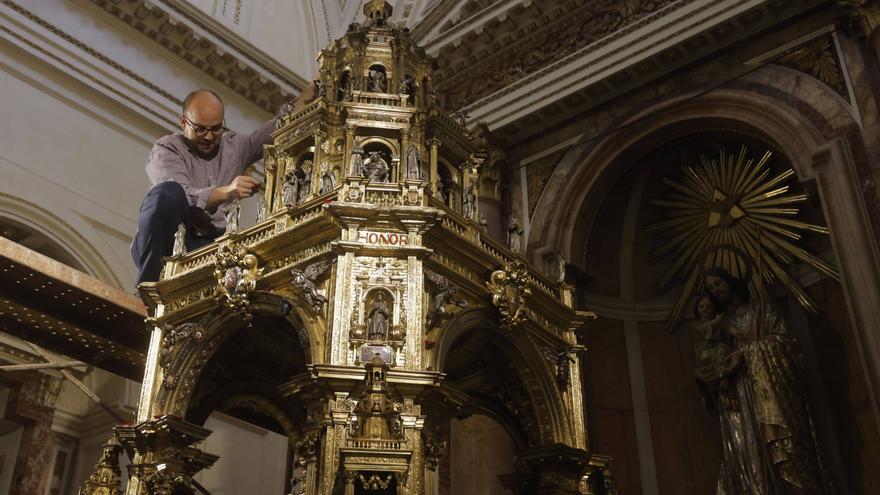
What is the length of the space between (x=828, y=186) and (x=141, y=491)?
507cm

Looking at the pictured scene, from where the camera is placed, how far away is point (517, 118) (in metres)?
8.61

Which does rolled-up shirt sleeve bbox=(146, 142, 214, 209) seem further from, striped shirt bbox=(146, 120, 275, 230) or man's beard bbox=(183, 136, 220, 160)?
man's beard bbox=(183, 136, 220, 160)

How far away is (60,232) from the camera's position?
7762 mm

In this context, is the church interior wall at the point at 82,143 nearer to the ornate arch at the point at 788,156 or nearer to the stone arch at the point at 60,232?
the stone arch at the point at 60,232

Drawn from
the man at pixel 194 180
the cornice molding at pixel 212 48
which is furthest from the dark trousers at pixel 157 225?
the cornice molding at pixel 212 48

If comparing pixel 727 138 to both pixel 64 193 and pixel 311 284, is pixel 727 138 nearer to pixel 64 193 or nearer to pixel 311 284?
pixel 311 284

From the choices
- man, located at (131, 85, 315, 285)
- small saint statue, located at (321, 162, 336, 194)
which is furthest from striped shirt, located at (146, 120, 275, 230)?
small saint statue, located at (321, 162, 336, 194)

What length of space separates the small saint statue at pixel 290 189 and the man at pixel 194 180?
1051 mm

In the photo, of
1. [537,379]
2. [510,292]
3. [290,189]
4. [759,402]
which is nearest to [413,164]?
[290,189]

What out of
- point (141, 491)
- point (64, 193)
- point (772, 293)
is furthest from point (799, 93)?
point (64, 193)

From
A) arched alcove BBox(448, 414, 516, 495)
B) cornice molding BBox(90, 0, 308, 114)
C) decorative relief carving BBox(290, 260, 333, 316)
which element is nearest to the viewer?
decorative relief carving BBox(290, 260, 333, 316)

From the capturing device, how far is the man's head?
21.3ft

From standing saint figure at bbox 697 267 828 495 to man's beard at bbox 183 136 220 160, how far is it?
13.5ft

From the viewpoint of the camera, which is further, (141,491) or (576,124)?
(576,124)
